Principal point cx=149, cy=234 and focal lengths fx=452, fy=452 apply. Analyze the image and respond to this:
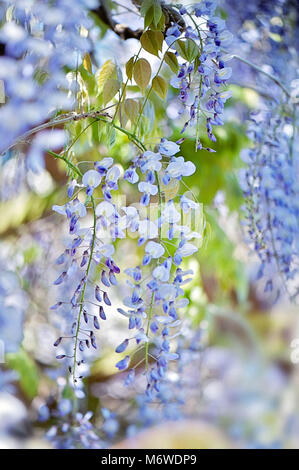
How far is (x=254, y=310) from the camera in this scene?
1.54 m

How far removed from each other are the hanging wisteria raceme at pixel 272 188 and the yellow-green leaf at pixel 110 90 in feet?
0.86

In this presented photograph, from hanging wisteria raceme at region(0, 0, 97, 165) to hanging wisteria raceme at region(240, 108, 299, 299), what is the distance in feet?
1.05

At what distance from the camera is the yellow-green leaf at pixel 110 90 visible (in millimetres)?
517

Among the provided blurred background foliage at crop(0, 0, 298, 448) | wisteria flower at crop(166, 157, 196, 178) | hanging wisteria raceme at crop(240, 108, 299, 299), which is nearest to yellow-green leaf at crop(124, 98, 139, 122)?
blurred background foliage at crop(0, 0, 298, 448)

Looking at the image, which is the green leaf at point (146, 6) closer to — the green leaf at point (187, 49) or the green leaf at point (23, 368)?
the green leaf at point (187, 49)

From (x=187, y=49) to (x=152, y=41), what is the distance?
41 millimetres

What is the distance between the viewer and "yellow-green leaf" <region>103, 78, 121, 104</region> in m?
0.52

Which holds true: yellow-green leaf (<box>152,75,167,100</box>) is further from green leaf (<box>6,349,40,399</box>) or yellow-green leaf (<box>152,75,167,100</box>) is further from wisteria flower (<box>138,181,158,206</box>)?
green leaf (<box>6,349,40,399</box>)

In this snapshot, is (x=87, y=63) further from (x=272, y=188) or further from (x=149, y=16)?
(x=272, y=188)

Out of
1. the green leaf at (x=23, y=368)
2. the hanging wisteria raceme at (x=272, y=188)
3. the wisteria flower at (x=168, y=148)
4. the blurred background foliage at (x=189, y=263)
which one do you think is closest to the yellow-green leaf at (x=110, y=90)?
the blurred background foliage at (x=189, y=263)

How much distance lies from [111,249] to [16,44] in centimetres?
23

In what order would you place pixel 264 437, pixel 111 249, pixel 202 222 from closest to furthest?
pixel 111 249
pixel 202 222
pixel 264 437

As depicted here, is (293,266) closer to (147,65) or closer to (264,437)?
(147,65)
